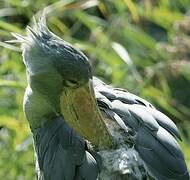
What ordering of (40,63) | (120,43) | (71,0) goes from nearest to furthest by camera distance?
(40,63) < (71,0) < (120,43)

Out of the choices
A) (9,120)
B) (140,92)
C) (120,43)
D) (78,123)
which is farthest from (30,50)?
(120,43)

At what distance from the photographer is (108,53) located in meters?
3.56

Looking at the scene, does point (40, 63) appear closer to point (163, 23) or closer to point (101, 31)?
point (101, 31)

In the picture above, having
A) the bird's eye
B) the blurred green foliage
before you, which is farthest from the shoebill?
the blurred green foliage

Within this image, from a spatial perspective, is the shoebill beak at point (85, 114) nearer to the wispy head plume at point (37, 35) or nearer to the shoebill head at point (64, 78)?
the shoebill head at point (64, 78)

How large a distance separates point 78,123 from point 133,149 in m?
0.17

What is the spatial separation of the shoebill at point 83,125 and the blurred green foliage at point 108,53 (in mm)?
682

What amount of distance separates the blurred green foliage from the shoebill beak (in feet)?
2.40

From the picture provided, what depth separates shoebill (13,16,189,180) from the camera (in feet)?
7.84

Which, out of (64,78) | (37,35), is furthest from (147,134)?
(37,35)

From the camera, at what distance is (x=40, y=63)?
93.9 inches

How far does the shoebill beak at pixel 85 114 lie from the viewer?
95.2 inches

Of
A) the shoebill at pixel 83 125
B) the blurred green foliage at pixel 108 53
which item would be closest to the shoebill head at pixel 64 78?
the shoebill at pixel 83 125

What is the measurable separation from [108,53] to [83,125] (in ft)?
3.70
